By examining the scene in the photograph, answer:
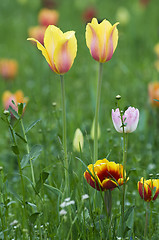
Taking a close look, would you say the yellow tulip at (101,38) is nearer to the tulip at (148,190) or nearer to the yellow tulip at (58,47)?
the yellow tulip at (58,47)

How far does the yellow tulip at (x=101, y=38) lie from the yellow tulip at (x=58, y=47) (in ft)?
0.16

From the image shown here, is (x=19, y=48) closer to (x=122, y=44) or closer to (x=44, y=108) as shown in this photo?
(x=122, y=44)

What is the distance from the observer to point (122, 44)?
3484mm

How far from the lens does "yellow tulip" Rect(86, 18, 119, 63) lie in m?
1.00

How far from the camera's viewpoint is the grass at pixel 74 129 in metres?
1.04

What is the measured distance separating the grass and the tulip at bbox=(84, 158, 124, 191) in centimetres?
4

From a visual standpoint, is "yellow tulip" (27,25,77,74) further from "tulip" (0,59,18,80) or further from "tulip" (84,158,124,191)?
"tulip" (0,59,18,80)

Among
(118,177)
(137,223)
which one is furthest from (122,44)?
(118,177)

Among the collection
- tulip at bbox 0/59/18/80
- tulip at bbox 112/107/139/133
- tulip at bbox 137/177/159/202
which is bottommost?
tulip at bbox 137/177/159/202

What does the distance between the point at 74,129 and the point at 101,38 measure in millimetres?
885

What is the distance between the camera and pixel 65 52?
3.27 feet

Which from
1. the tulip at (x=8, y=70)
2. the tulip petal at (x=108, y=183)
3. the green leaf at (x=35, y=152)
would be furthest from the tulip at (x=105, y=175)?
the tulip at (x=8, y=70)

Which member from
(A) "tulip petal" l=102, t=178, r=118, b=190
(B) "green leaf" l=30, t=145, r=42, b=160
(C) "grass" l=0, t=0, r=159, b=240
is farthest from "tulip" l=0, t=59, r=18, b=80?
(A) "tulip petal" l=102, t=178, r=118, b=190

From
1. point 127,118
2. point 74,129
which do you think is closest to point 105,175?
point 127,118
